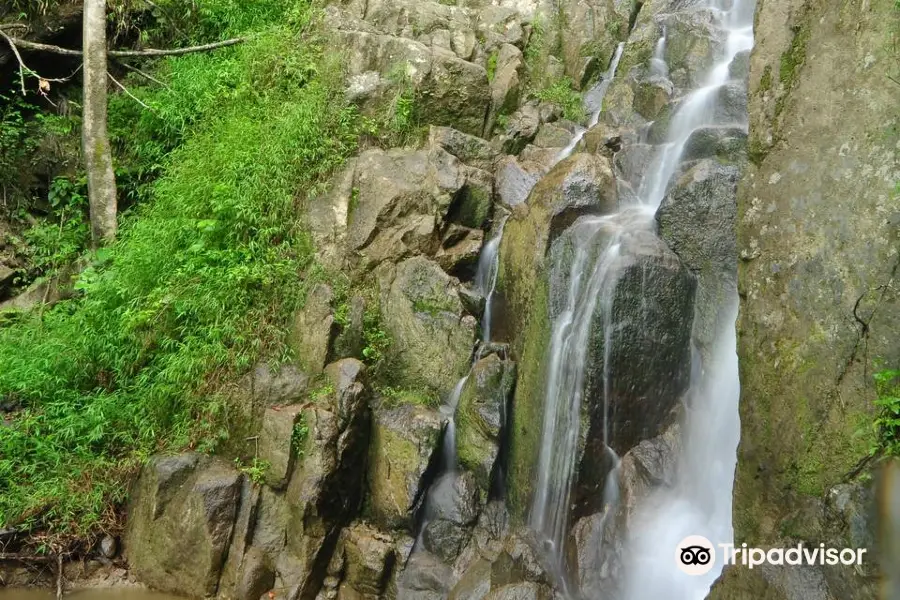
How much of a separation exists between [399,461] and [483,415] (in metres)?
1.08

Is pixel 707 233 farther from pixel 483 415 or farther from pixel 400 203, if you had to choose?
pixel 400 203

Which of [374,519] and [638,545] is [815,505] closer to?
[638,545]

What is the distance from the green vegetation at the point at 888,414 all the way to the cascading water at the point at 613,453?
216cm

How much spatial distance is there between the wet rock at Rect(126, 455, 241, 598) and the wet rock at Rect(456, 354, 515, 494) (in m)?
2.57

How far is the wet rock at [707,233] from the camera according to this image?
6.29 meters

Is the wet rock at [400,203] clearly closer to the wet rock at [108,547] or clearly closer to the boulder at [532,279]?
the boulder at [532,279]

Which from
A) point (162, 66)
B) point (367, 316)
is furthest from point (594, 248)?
point (162, 66)

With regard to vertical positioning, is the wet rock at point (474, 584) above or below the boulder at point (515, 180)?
below

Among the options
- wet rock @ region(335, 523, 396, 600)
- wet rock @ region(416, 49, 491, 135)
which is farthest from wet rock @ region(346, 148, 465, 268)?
wet rock @ region(335, 523, 396, 600)

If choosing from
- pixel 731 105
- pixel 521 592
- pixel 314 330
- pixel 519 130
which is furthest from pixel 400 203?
pixel 521 592

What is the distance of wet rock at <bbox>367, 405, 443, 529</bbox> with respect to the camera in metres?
6.31

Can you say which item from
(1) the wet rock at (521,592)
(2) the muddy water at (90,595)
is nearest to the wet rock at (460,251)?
(1) the wet rock at (521,592)

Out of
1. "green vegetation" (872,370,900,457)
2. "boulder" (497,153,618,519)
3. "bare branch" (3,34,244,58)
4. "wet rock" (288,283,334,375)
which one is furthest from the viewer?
"bare branch" (3,34,244,58)

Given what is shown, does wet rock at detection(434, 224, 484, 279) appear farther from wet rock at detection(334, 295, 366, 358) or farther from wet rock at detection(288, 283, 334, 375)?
wet rock at detection(288, 283, 334, 375)
